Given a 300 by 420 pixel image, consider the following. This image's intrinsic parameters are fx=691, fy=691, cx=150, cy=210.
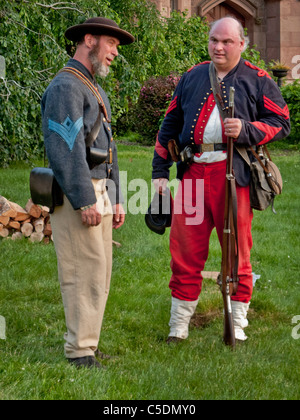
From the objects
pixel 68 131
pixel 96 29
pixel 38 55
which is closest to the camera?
pixel 68 131

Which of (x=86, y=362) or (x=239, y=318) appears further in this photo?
(x=239, y=318)

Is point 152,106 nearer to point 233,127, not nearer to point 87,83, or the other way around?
point 233,127

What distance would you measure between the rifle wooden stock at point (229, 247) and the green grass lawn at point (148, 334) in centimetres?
31

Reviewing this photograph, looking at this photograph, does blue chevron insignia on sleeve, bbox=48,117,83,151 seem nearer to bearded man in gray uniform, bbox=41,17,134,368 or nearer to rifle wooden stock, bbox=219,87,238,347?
bearded man in gray uniform, bbox=41,17,134,368

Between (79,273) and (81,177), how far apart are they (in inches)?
24.0

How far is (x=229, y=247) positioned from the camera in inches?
183

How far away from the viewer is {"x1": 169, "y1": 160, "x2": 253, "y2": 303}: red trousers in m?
4.77

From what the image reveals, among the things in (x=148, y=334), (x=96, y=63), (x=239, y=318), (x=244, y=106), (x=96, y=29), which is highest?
(x=96, y=29)

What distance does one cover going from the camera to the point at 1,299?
5758 millimetres

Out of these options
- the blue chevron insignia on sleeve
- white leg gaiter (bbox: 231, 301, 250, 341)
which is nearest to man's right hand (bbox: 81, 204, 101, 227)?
the blue chevron insignia on sleeve

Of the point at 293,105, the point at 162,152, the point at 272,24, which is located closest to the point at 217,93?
the point at 162,152

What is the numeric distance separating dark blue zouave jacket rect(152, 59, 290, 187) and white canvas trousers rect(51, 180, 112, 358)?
3.04 ft
